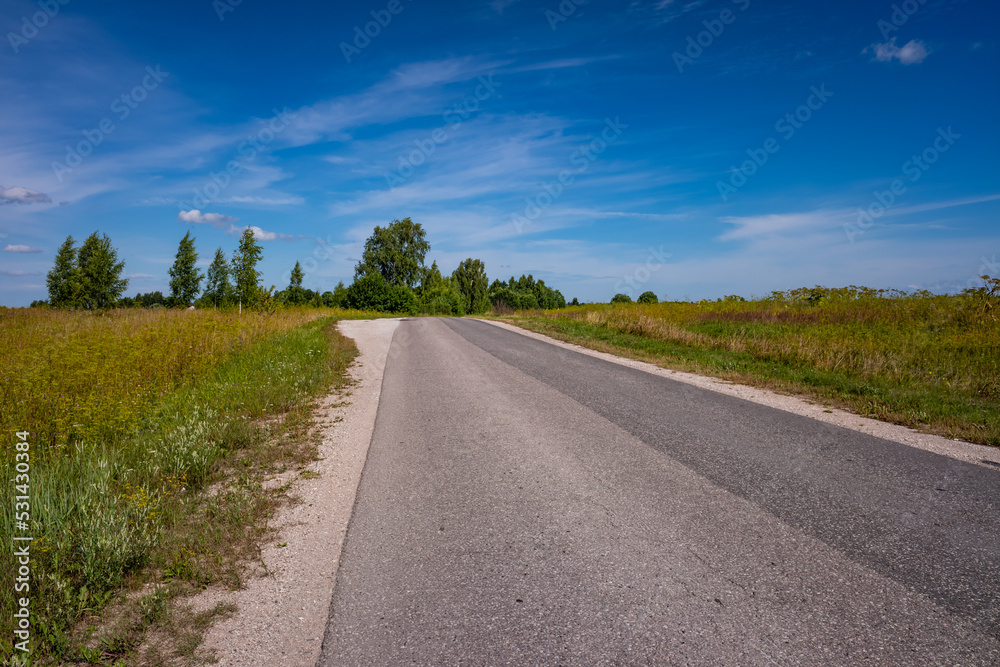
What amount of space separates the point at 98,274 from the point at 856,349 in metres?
46.4

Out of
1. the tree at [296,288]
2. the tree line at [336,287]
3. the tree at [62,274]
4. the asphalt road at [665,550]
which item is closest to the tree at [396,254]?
the tree line at [336,287]

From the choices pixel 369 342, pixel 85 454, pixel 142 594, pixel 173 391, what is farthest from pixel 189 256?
pixel 142 594

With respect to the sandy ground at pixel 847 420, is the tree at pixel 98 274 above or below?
above

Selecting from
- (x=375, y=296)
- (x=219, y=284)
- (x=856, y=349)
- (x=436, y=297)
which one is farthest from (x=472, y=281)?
(x=856, y=349)

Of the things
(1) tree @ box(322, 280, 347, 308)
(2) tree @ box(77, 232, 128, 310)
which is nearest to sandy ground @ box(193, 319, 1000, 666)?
(2) tree @ box(77, 232, 128, 310)

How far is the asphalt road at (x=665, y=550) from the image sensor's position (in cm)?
236

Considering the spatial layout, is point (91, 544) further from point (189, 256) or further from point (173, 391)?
point (189, 256)

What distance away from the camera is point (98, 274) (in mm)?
35219

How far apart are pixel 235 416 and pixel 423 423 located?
2.55 meters

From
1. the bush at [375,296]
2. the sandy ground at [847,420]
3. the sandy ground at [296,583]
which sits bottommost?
the sandy ground at [296,583]

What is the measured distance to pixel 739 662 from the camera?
2207 mm

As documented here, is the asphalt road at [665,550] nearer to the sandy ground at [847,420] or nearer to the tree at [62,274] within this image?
the sandy ground at [847,420]

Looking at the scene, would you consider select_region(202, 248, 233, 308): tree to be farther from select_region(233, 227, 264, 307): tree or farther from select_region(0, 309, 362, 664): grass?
select_region(0, 309, 362, 664): grass

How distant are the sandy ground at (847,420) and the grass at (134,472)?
7139 mm
